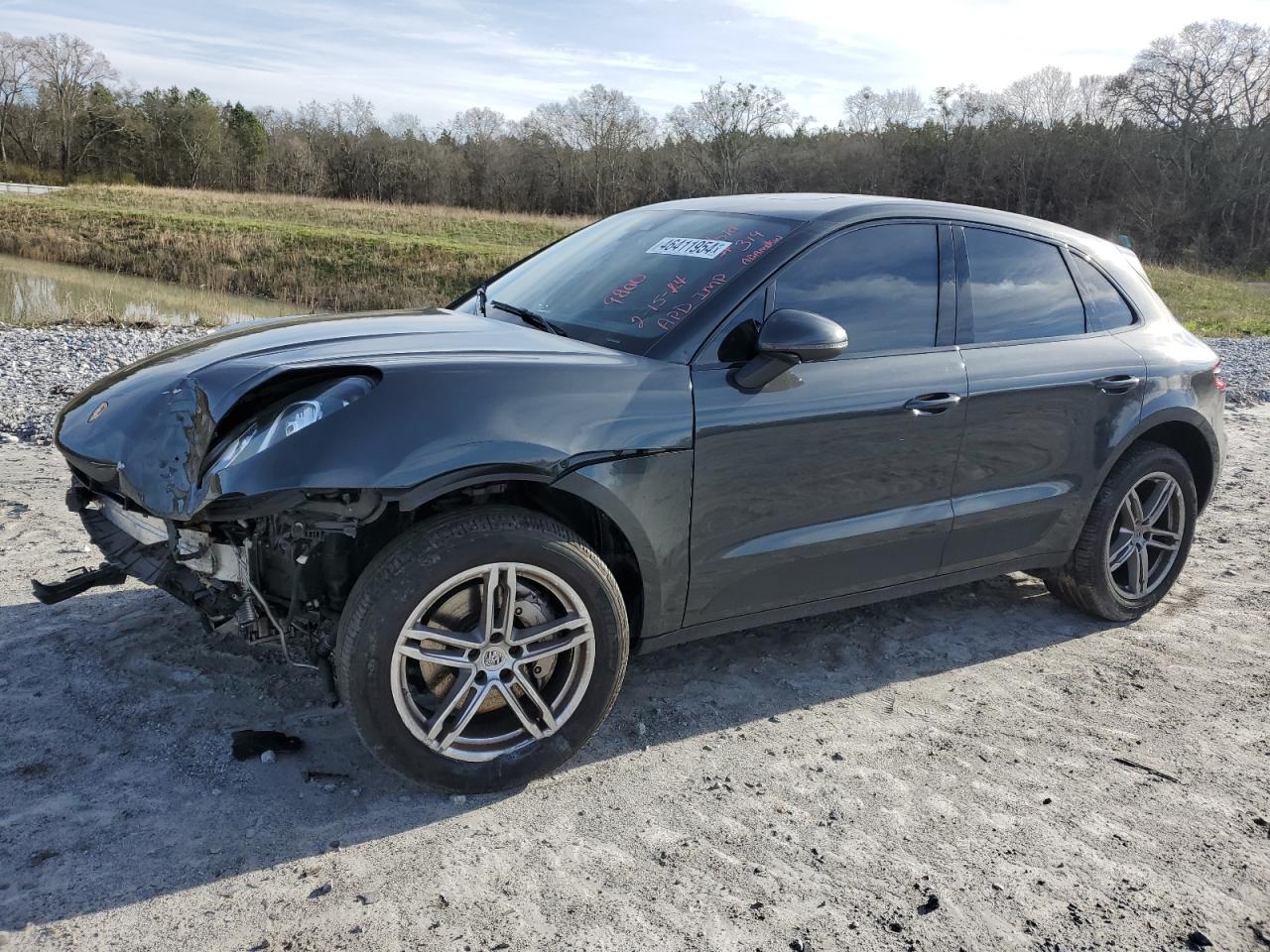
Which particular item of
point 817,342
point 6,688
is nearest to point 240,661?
point 6,688

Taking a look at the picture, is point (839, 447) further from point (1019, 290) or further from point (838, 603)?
point (1019, 290)

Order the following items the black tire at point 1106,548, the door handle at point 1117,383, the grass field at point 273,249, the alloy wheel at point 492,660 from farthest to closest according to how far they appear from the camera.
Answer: the grass field at point 273,249 < the black tire at point 1106,548 < the door handle at point 1117,383 < the alloy wheel at point 492,660

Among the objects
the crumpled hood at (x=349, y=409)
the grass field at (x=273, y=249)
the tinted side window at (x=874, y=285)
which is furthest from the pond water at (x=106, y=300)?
the tinted side window at (x=874, y=285)

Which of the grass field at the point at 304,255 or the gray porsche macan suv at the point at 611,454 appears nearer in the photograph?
the gray porsche macan suv at the point at 611,454

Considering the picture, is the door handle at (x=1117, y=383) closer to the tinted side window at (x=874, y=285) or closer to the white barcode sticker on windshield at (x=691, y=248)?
the tinted side window at (x=874, y=285)

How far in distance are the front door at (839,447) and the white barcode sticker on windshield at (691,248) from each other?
30cm

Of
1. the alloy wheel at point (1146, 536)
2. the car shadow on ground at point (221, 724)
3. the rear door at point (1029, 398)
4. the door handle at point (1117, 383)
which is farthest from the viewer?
the alloy wheel at point (1146, 536)

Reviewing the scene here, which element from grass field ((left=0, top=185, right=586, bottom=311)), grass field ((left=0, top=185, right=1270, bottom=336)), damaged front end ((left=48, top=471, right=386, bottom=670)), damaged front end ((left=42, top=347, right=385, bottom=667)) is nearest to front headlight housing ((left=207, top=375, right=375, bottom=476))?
damaged front end ((left=42, top=347, right=385, bottom=667))

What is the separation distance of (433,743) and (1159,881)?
84.3 inches

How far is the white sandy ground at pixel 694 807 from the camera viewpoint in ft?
8.27

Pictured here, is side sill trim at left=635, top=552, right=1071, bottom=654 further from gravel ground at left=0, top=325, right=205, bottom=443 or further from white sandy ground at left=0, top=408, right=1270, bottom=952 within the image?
gravel ground at left=0, top=325, right=205, bottom=443

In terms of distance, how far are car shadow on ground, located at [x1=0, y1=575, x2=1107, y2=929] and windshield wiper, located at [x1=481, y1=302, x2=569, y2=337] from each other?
1404mm

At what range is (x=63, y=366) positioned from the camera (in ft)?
29.8

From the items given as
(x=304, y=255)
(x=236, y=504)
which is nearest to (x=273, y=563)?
(x=236, y=504)
